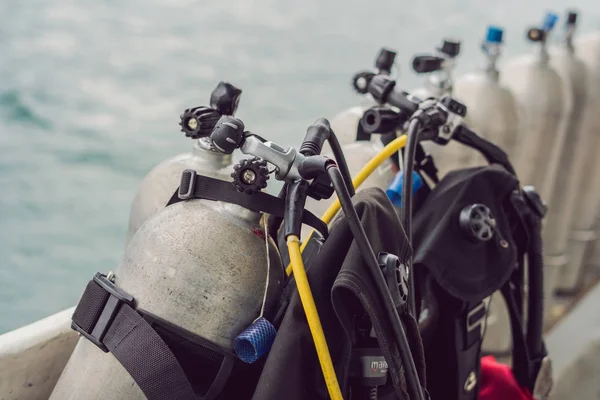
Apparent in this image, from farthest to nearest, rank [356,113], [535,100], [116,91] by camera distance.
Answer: [116,91]
[535,100]
[356,113]

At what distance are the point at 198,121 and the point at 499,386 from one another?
836 mm

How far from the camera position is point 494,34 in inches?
68.4

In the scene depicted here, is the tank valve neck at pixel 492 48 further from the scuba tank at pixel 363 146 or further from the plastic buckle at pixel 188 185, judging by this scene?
the plastic buckle at pixel 188 185

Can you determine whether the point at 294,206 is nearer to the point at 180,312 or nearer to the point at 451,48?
the point at 180,312

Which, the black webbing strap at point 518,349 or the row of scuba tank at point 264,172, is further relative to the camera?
the black webbing strap at point 518,349

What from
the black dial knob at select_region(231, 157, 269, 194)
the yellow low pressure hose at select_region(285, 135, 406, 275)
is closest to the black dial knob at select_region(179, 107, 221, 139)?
the black dial knob at select_region(231, 157, 269, 194)

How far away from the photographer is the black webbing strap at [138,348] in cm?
81

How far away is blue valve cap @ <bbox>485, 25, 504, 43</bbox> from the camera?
5.69ft

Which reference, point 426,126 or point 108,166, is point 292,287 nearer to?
point 426,126

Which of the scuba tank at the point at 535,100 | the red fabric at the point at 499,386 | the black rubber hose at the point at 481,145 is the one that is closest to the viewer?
the black rubber hose at the point at 481,145

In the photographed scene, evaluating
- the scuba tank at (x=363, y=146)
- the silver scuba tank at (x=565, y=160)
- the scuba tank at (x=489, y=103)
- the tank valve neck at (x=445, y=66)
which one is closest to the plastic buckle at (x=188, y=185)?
the scuba tank at (x=363, y=146)

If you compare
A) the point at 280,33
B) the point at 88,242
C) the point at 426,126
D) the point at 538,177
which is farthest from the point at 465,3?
the point at 426,126

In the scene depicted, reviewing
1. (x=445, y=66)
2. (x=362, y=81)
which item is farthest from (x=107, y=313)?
(x=445, y=66)

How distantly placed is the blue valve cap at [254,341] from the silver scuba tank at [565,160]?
1672 mm
